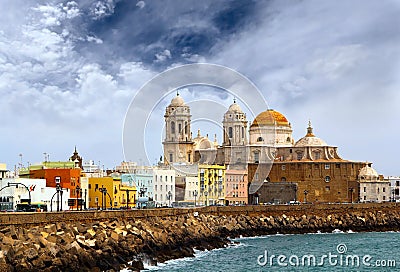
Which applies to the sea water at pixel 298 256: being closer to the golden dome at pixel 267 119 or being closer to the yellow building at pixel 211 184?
the yellow building at pixel 211 184

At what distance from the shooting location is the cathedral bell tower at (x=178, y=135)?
322ft

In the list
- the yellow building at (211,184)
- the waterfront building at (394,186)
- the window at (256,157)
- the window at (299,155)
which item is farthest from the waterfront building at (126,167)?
the waterfront building at (394,186)

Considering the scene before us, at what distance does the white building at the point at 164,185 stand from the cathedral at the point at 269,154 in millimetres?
10573

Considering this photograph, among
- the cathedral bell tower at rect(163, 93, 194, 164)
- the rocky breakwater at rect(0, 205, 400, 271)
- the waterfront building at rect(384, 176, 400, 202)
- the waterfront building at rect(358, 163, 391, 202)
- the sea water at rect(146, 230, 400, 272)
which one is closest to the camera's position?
the rocky breakwater at rect(0, 205, 400, 271)

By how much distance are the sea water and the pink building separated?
1140 inches

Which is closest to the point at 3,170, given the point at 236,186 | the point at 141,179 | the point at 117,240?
the point at 117,240

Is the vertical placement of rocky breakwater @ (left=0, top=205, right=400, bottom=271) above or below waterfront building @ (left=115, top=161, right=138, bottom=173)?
below

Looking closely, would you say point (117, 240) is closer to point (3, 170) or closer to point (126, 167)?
point (3, 170)

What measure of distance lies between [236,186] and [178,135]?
11276 mm

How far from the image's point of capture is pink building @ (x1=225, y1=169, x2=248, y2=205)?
3669 inches

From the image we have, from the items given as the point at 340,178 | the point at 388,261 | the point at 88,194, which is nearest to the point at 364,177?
the point at 340,178

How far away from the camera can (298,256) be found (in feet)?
156

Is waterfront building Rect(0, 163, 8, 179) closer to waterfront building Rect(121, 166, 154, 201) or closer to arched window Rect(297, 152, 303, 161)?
waterfront building Rect(121, 166, 154, 201)

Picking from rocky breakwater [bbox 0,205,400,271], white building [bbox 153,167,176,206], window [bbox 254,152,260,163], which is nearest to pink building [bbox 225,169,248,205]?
window [bbox 254,152,260,163]
